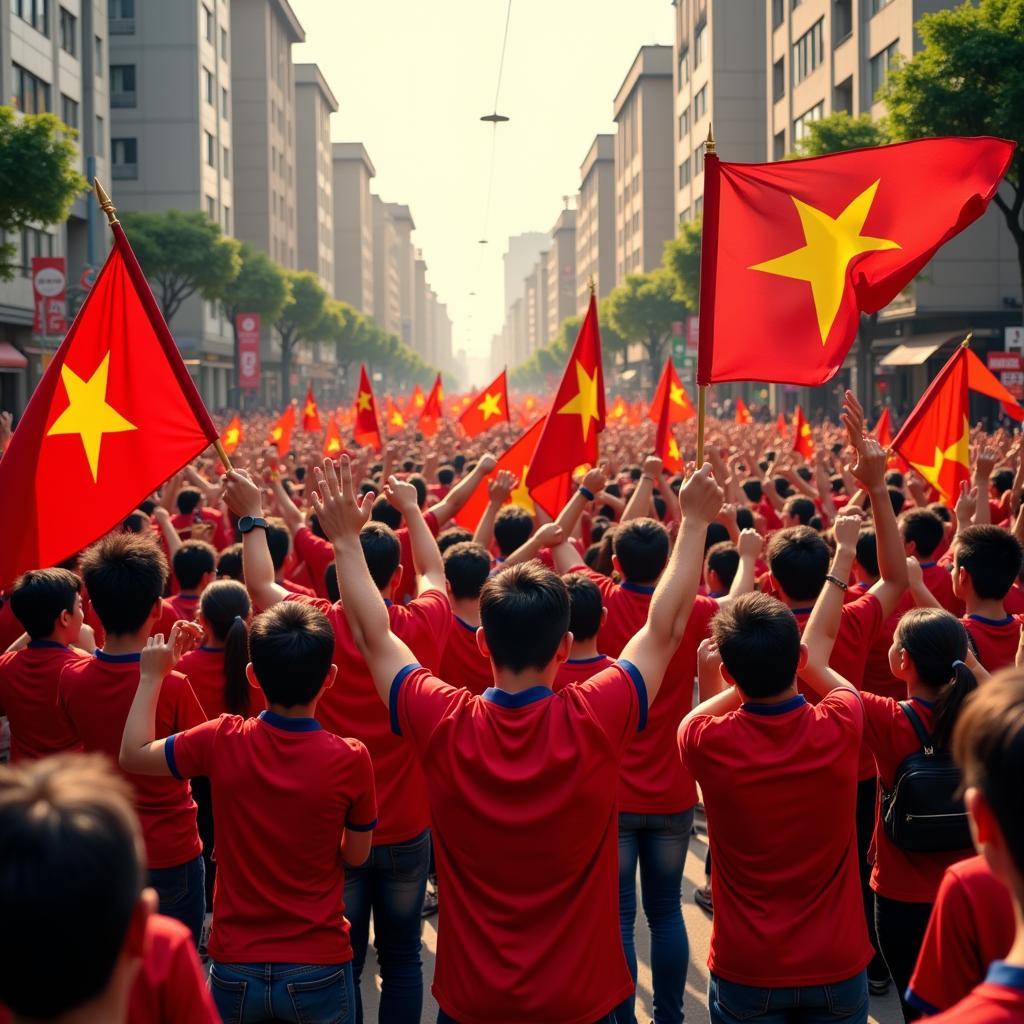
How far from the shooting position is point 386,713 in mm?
4461

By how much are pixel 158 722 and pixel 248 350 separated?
152 ft

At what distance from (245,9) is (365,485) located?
7447cm

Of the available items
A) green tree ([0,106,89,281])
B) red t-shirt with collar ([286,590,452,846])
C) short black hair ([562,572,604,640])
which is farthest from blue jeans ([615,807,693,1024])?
green tree ([0,106,89,281])

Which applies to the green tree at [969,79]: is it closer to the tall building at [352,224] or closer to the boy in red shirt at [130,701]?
the boy in red shirt at [130,701]

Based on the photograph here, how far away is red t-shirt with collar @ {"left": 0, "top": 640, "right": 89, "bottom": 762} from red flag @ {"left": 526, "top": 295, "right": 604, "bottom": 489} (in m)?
3.63

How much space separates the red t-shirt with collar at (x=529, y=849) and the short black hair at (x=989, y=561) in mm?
2396

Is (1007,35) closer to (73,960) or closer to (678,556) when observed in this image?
(678,556)

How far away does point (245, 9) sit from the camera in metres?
76.8

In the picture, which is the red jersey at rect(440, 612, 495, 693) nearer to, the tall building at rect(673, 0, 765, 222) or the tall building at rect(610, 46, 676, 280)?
the tall building at rect(673, 0, 765, 222)

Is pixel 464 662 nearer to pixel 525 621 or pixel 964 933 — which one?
pixel 525 621

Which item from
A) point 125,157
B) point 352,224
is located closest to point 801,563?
point 125,157

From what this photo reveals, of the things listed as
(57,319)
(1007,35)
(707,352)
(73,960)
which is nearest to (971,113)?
(1007,35)

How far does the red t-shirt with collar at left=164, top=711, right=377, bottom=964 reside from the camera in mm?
3336

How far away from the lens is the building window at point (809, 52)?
149ft
